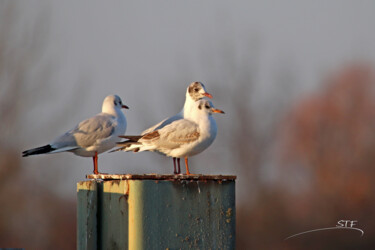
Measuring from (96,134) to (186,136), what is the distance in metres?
1.88

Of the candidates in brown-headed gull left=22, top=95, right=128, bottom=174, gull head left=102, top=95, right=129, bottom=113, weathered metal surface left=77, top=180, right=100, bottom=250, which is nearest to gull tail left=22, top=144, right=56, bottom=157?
brown-headed gull left=22, top=95, right=128, bottom=174

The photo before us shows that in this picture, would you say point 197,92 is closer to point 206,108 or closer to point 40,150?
point 206,108

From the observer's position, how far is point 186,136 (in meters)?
5.95

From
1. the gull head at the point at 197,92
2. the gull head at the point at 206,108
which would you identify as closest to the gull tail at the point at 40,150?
Result: the gull head at the point at 197,92

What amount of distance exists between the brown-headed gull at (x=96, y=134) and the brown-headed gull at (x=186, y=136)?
1244mm

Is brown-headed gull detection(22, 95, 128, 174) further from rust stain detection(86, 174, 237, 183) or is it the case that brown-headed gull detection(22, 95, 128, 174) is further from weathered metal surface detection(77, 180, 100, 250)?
rust stain detection(86, 174, 237, 183)

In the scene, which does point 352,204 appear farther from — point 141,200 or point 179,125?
point 141,200

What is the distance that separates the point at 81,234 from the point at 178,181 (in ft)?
2.18

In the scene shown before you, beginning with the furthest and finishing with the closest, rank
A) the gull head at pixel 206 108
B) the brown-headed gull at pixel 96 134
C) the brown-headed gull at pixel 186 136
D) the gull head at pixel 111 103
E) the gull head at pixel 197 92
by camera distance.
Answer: the gull head at pixel 111 103, the brown-headed gull at pixel 96 134, the gull head at pixel 197 92, the gull head at pixel 206 108, the brown-headed gull at pixel 186 136

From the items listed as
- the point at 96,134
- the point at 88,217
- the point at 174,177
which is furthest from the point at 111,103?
the point at 174,177

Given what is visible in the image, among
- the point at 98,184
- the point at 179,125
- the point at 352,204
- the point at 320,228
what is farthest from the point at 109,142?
the point at 352,204

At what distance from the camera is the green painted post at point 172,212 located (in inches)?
126

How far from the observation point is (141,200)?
3213 mm

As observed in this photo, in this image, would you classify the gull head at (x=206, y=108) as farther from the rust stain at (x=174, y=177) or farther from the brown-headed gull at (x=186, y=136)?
the rust stain at (x=174, y=177)
